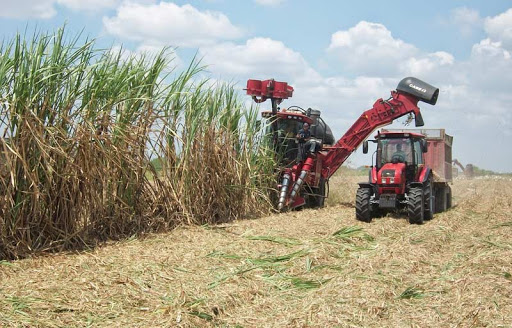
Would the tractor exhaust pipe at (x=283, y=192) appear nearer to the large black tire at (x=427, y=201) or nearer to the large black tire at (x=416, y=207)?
the large black tire at (x=416, y=207)

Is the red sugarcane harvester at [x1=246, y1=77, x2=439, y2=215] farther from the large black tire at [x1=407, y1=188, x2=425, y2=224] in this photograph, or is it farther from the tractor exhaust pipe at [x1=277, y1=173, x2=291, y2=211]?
the large black tire at [x1=407, y1=188, x2=425, y2=224]

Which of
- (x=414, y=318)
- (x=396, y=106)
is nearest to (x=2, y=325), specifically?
(x=414, y=318)

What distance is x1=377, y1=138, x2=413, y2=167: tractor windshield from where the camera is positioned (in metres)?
10.8

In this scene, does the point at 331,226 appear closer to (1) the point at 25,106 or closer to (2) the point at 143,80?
(2) the point at 143,80

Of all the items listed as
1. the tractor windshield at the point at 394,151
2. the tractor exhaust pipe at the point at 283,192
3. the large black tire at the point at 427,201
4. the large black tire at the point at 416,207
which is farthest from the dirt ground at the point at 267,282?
the tractor windshield at the point at 394,151

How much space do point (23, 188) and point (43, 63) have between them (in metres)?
1.34

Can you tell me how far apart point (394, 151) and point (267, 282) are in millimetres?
6259

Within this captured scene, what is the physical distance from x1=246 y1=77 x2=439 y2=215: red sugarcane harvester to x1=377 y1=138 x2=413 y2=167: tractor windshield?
686 mm

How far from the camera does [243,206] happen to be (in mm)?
9594

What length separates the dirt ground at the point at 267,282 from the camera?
425 centimetres

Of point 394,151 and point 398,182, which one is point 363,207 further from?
point 394,151

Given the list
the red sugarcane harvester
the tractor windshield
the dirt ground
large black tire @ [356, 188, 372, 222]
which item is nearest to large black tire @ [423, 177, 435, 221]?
the tractor windshield

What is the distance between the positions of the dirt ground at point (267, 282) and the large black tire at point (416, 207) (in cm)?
169

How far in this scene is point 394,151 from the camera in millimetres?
10875
